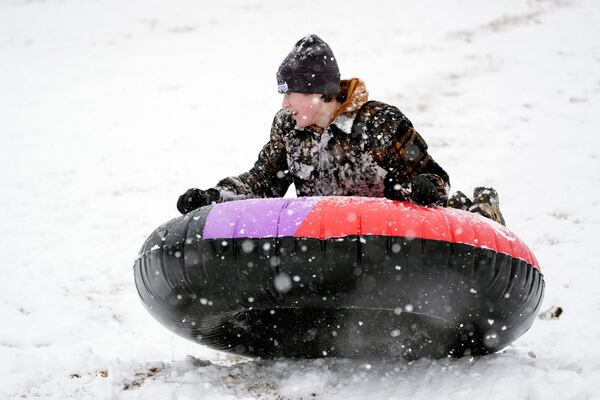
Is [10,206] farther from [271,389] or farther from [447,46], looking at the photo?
[447,46]

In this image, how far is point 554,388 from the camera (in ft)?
7.87

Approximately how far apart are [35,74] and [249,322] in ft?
34.5

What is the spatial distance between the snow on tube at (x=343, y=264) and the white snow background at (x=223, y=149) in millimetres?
363

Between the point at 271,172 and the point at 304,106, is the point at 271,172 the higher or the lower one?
the lower one

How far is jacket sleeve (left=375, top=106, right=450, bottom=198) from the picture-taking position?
2936 mm

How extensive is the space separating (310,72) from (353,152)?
0.45m

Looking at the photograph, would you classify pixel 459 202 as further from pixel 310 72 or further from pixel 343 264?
pixel 343 264

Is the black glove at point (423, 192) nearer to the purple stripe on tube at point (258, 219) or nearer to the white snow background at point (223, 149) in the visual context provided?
the purple stripe on tube at point (258, 219)

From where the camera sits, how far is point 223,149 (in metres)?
8.41

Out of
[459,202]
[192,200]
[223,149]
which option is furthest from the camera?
[223,149]

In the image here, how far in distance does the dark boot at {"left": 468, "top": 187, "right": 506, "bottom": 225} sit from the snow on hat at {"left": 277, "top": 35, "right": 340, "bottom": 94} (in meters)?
0.93

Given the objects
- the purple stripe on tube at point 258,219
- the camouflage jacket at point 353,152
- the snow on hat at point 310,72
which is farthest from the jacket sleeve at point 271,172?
the purple stripe on tube at point 258,219

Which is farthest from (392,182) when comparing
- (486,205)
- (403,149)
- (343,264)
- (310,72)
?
(343,264)

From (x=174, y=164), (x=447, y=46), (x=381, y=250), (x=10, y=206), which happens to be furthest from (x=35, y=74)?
(x=381, y=250)
